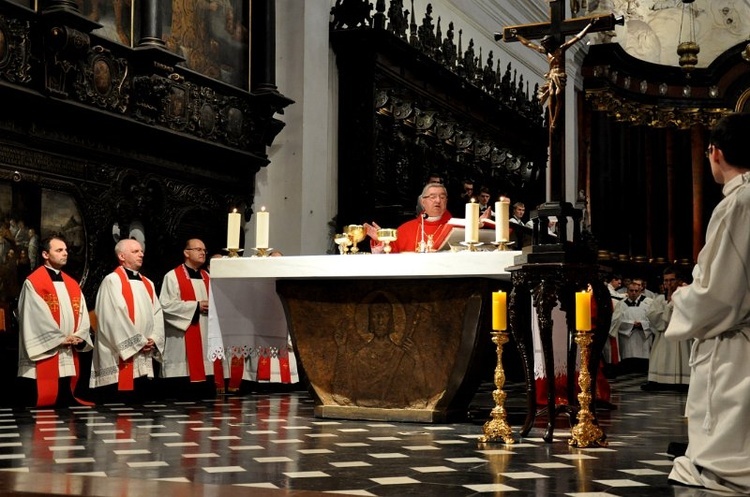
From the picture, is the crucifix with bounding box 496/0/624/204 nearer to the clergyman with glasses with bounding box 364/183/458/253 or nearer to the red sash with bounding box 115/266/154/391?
the clergyman with glasses with bounding box 364/183/458/253

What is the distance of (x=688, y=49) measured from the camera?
973 inches

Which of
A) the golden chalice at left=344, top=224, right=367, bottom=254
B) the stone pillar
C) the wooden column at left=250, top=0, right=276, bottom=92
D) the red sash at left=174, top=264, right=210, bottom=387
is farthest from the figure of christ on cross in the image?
the wooden column at left=250, top=0, right=276, bottom=92

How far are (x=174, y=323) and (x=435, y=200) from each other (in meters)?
3.61

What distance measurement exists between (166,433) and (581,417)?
8.88 feet

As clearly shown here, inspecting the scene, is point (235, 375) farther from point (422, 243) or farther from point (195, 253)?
point (422, 243)

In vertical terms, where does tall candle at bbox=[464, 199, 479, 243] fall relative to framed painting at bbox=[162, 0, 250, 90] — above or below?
below

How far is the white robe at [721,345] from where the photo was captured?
4.53 m

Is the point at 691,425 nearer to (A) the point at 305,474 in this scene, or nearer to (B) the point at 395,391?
(A) the point at 305,474

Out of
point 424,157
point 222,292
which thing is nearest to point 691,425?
point 222,292

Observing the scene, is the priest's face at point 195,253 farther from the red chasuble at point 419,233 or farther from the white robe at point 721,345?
the white robe at point 721,345

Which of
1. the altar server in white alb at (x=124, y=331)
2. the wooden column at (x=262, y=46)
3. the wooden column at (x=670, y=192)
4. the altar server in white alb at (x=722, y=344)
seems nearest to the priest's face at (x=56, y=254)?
the altar server in white alb at (x=124, y=331)

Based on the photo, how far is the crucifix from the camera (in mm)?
6977

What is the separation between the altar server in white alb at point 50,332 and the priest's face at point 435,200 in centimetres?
339

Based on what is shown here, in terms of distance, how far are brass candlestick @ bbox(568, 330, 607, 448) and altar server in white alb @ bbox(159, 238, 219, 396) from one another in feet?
17.2
